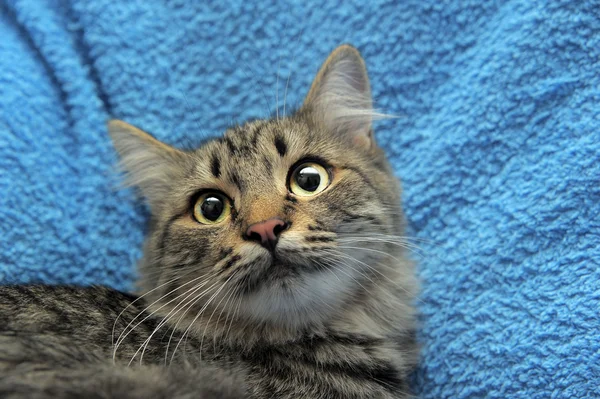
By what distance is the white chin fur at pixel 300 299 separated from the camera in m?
1.26

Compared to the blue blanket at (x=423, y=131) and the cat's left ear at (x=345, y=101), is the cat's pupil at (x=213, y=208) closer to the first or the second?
the cat's left ear at (x=345, y=101)

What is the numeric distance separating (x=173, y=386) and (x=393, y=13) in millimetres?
1537

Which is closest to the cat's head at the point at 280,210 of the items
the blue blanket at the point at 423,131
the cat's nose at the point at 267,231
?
the cat's nose at the point at 267,231

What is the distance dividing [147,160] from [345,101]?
0.69 metres

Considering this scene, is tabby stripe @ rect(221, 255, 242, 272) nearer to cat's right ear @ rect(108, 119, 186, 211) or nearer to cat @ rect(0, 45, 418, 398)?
cat @ rect(0, 45, 418, 398)

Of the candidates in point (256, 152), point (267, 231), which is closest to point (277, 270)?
point (267, 231)

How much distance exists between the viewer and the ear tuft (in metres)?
1.67

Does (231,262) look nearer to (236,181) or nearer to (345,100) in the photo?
(236,181)

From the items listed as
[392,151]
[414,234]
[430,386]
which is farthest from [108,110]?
[430,386]

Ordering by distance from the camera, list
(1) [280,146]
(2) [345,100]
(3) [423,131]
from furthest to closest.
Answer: (3) [423,131] → (2) [345,100] → (1) [280,146]

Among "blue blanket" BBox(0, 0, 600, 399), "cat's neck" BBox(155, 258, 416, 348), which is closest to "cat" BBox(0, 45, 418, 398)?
"cat's neck" BBox(155, 258, 416, 348)

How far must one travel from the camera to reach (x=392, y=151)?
2.00 m

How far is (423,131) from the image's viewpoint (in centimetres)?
196

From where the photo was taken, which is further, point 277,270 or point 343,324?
point 343,324
